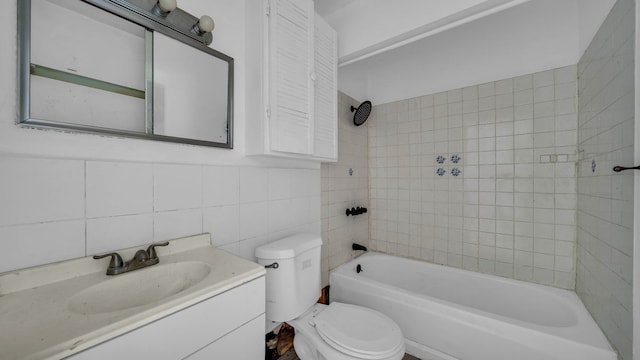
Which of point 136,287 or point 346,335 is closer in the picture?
point 136,287

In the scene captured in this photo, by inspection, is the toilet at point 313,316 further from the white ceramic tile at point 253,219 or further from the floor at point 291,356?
the floor at point 291,356

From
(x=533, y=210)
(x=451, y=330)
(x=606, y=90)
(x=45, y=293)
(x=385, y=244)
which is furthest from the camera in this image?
(x=385, y=244)

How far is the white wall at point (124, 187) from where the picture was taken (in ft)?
2.21

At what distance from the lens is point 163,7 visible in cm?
89

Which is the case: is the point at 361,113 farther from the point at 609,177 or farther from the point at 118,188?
the point at 118,188

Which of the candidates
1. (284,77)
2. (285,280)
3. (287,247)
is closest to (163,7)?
(284,77)

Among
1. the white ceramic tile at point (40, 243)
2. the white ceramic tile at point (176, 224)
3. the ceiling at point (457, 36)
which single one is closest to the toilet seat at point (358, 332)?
the white ceramic tile at point (176, 224)

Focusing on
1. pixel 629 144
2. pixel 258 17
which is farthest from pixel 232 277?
pixel 629 144

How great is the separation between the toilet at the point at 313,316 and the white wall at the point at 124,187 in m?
0.23

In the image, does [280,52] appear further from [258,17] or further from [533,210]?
[533,210]

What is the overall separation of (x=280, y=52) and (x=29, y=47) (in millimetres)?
901

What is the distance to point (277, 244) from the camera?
1281 mm

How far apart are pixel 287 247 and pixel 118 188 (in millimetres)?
782

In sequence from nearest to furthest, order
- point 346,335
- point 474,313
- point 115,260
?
point 115,260 → point 346,335 → point 474,313
